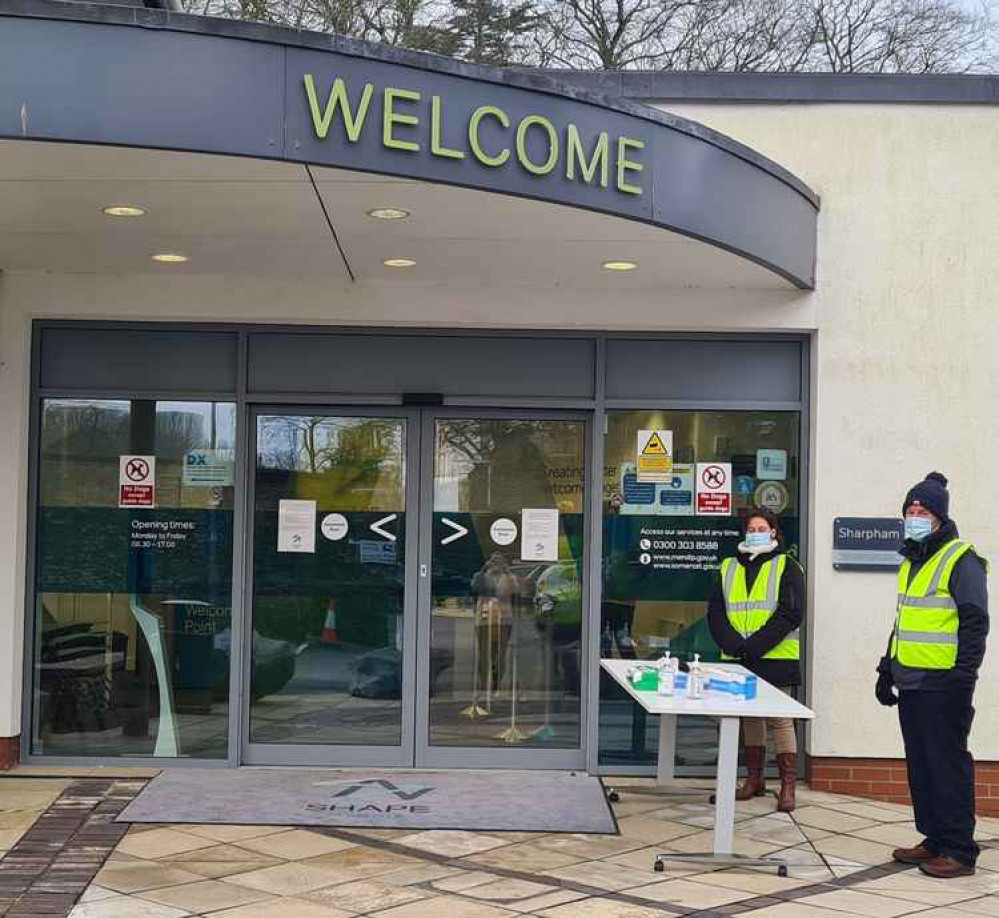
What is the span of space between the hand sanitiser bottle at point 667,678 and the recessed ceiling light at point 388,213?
2.56m

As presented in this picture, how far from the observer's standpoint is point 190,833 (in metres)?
6.98

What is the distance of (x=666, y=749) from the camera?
25.5 feet

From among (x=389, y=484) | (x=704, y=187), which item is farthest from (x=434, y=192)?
(x=389, y=484)

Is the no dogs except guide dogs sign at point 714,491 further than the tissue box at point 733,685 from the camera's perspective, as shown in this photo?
Yes

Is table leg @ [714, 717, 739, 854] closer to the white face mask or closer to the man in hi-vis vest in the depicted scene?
the man in hi-vis vest

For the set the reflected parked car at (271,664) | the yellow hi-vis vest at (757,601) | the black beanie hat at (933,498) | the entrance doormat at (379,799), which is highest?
the black beanie hat at (933,498)

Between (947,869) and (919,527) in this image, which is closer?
(947,869)

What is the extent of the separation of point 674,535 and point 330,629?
2.19 m

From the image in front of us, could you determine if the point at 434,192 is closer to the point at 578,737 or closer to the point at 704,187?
the point at 704,187

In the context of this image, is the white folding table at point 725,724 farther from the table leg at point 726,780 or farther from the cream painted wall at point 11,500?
the cream painted wall at point 11,500

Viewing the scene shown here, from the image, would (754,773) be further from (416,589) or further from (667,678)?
(416,589)

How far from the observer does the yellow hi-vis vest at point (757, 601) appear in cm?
786

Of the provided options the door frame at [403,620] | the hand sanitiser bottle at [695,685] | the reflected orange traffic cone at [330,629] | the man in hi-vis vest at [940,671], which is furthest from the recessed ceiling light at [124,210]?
the man in hi-vis vest at [940,671]

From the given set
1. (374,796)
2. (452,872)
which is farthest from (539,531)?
(452,872)
